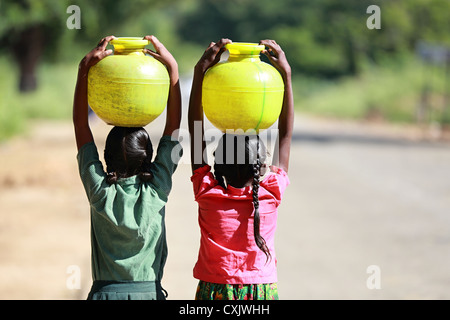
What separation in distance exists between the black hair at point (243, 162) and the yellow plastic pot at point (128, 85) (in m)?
0.30

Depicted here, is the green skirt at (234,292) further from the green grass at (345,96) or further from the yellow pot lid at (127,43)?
the green grass at (345,96)

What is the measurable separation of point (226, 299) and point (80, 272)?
363 centimetres

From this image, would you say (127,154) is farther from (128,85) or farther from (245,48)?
(245,48)

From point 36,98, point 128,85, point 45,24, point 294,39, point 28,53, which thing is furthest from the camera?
point 294,39

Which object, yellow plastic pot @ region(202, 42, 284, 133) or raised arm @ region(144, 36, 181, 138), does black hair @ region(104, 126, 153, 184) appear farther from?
yellow plastic pot @ region(202, 42, 284, 133)

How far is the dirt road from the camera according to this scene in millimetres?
6172

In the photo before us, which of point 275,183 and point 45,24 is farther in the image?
point 45,24

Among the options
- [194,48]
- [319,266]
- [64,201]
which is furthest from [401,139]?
[194,48]

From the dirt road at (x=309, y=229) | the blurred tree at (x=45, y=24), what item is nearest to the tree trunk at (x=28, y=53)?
the blurred tree at (x=45, y=24)

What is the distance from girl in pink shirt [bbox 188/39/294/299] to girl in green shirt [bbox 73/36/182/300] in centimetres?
16

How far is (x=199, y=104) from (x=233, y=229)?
0.52 metres

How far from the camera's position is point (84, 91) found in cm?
294

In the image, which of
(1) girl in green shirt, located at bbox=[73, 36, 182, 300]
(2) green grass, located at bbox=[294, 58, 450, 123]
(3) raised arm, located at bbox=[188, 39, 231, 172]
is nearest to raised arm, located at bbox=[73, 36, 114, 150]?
(1) girl in green shirt, located at bbox=[73, 36, 182, 300]

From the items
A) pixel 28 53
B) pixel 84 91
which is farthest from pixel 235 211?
pixel 28 53
